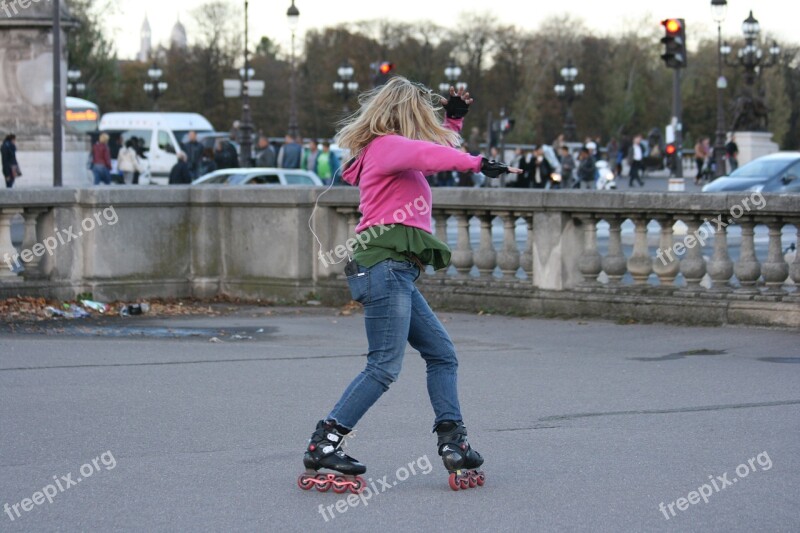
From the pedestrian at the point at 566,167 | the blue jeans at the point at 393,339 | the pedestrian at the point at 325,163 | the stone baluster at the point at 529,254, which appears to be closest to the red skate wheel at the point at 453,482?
the blue jeans at the point at 393,339

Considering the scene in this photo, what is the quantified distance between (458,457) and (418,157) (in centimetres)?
129

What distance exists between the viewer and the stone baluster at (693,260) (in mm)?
11422

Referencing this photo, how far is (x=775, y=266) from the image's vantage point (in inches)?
435

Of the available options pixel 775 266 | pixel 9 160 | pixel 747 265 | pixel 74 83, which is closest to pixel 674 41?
pixel 747 265

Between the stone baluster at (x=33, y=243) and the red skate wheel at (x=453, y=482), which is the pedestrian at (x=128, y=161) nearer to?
the stone baluster at (x=33, y=243)

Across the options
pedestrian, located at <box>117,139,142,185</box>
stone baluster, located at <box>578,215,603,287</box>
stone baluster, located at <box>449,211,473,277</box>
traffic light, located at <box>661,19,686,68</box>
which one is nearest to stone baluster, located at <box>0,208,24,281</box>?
stone baluster, located at <box>449,211,473,277</box>

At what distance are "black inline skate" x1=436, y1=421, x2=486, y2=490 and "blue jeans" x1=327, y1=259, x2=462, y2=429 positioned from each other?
0.05 m

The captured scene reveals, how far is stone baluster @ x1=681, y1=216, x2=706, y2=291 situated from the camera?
1142cm

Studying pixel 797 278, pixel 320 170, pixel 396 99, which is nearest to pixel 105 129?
pixel 320 170

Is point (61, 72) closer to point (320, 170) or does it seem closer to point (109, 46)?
point (320, 170)

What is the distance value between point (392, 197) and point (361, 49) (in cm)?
8748

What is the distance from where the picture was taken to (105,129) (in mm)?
49062

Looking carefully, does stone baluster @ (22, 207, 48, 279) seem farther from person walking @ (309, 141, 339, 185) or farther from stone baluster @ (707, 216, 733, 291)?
person walking @ (309, 141, 339, 185)

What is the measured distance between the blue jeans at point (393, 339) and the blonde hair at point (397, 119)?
0.55 metres
